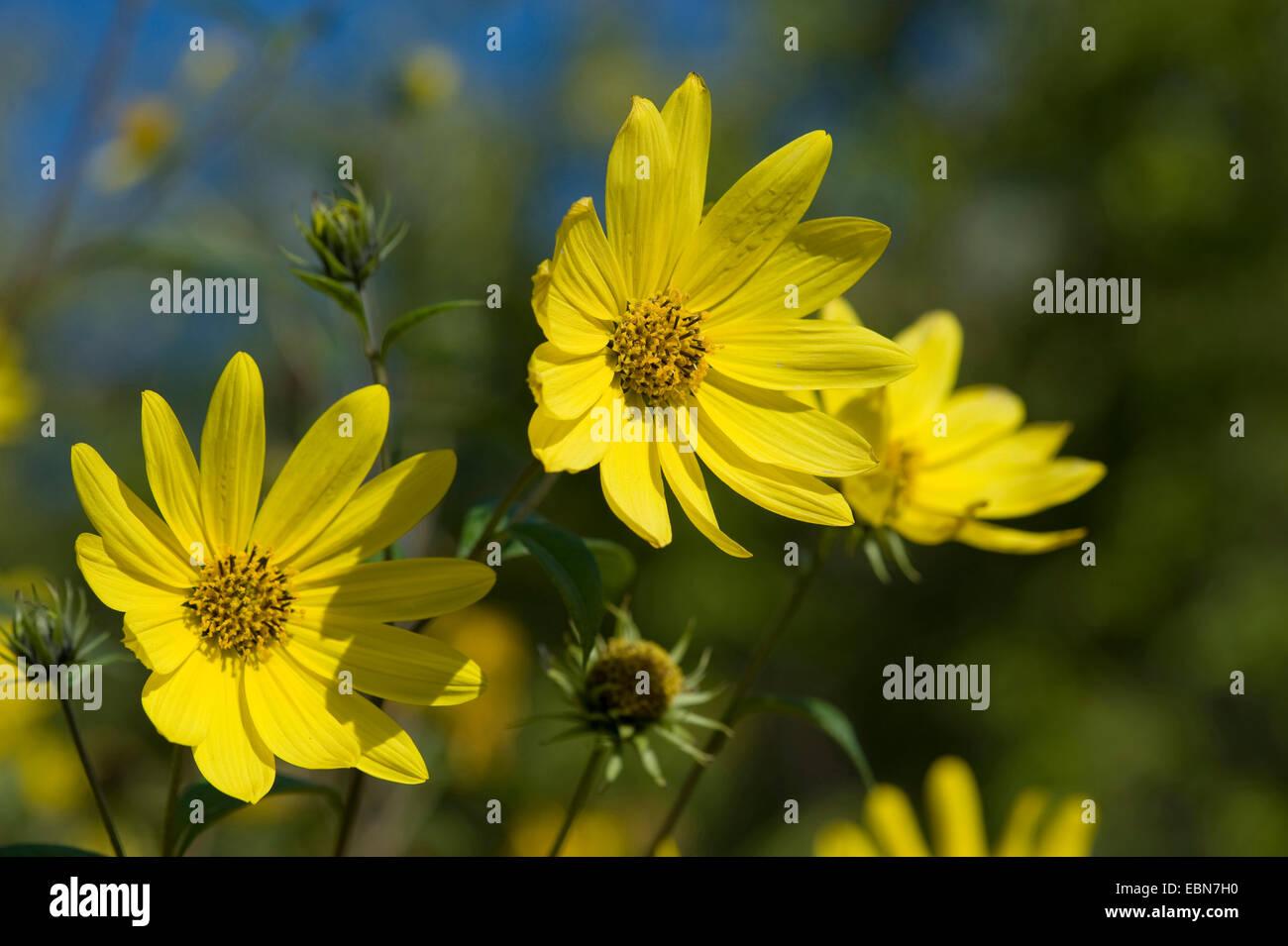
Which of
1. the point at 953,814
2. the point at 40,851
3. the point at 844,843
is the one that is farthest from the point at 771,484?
the point at 953,814

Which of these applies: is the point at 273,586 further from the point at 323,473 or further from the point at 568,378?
the point at 568,378

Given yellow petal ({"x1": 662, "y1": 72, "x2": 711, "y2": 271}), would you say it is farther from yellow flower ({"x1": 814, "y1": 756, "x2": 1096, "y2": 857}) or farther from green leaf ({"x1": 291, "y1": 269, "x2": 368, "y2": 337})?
yellow flower ({"x1": 814, "y1": 756, "x2": 1096, "y2": 857})

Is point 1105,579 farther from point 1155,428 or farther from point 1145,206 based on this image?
point 1145,206

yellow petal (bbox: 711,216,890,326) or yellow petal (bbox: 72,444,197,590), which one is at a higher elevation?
yellow petal (bbox: 711,216,890,326)

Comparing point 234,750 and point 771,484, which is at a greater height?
point 771,484

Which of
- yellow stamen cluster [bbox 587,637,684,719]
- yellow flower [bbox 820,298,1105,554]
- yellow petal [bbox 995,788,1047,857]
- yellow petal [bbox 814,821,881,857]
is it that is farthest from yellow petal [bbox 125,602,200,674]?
yellow petal [bbox 995,788,1047,857]

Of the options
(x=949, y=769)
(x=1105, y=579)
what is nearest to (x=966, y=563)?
(x=1105, y=579)

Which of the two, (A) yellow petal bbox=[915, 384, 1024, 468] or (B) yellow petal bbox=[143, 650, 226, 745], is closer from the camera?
(B) yellow petal bbox=[143, 650, 226, 745]
